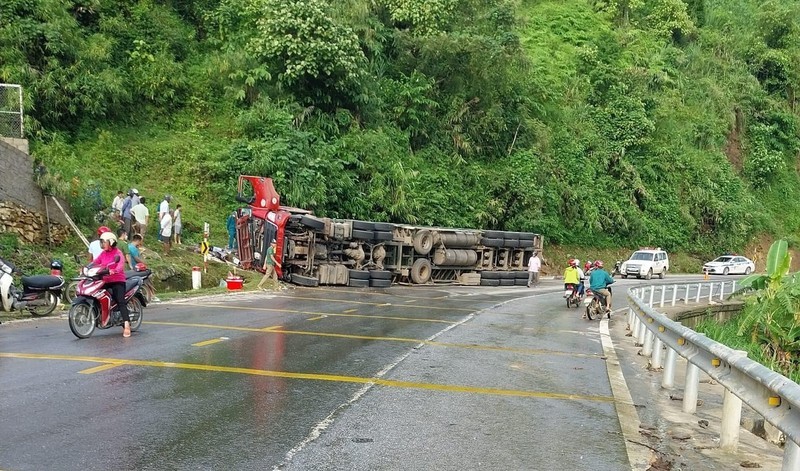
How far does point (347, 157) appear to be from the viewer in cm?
2869

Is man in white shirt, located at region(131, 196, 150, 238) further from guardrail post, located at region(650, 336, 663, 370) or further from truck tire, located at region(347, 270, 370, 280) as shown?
guardrail post, located at region(650, 336, 663, 370)

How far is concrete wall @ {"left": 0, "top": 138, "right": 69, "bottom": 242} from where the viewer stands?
1722cm

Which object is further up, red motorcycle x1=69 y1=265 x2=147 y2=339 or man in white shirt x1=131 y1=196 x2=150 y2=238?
man in white shirt x1=131 y1=196 x2=150 y2=238

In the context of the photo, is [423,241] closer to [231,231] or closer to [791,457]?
[231,231]

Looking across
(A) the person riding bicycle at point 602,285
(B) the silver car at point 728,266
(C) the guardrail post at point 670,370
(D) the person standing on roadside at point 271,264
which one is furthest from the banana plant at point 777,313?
(B) the silver car at point 728,266

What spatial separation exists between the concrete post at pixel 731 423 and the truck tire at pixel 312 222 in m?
16.8

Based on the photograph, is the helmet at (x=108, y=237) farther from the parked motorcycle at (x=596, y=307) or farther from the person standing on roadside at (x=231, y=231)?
the person standing on roadside at (x=231, y=231)

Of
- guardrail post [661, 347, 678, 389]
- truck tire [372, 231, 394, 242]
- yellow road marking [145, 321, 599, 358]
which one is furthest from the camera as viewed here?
truck tire [372, 231, 394, 242]

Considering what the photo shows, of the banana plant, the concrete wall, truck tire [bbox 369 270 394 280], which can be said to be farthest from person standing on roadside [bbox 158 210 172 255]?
the banana plant

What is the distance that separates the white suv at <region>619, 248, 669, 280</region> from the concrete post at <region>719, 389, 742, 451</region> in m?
33.2

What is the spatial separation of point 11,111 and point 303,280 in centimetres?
1004

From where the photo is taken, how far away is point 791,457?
4547 millimetres

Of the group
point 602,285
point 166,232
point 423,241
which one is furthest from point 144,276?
point 423,241

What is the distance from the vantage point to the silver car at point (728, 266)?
42625mm
